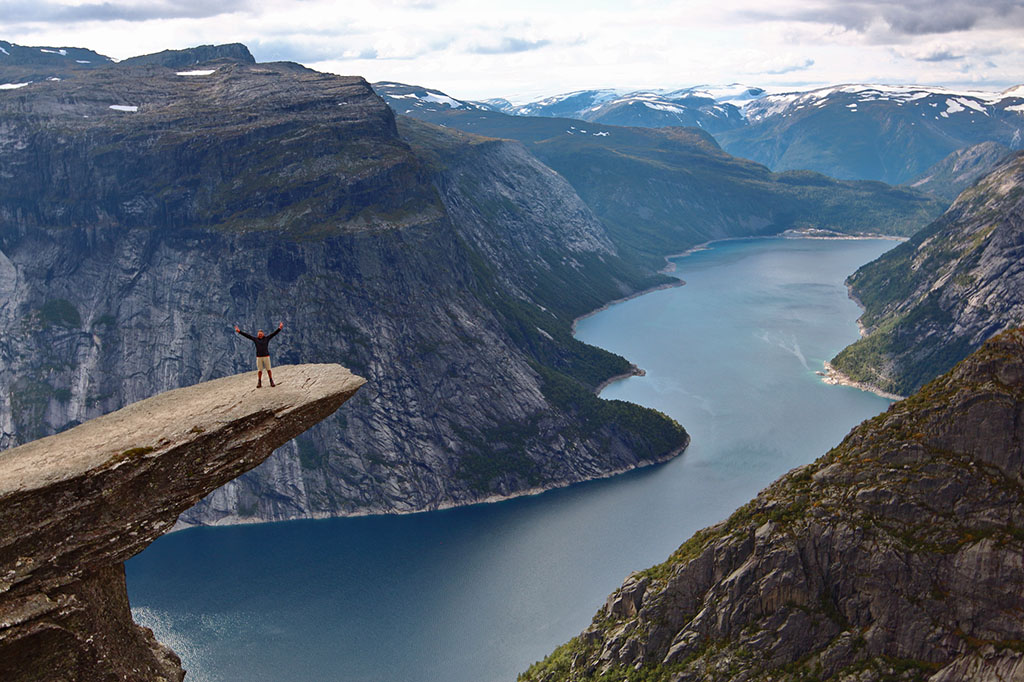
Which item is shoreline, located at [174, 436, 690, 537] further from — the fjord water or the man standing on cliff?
the man standing on cliff

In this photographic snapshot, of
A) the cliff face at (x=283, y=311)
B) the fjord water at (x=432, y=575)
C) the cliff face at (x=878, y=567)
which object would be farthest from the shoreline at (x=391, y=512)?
the cliff face at (x=878, y=567)

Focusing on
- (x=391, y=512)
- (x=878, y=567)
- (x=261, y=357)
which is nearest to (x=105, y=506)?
A: (x=261, y=357)

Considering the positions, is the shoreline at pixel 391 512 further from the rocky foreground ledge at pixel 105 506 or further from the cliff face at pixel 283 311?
the rocky foreground ledge at pixel 105 506

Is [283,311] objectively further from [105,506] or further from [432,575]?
[105,506]

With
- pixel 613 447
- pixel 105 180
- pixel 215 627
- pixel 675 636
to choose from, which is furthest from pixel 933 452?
pixel 105 180

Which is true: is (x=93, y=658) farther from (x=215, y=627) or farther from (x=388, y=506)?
(x=388, y=506)

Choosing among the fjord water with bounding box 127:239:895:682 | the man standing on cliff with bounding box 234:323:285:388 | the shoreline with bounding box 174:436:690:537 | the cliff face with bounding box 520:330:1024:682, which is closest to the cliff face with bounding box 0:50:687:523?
the shoreline with bounding box 174:436:690:537
